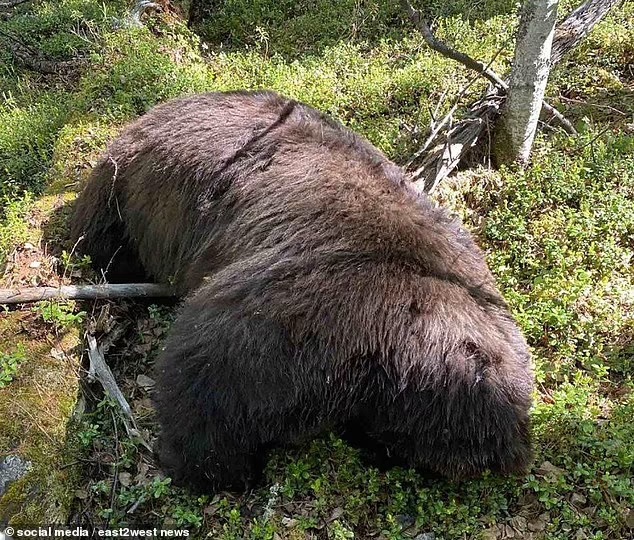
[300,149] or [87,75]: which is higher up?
[300,149]

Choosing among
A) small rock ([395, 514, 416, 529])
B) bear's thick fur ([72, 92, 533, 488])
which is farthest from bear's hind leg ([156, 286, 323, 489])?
small rock ([395, 514, 416, 529])

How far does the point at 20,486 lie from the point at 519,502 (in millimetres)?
2432

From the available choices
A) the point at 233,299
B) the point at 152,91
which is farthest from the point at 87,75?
the point at 233,299

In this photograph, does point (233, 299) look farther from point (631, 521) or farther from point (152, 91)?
point (152, 91)

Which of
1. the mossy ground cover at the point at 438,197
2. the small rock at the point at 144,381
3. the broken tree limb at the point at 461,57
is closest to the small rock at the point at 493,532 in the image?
the mossy ground cover at the point at 438,197

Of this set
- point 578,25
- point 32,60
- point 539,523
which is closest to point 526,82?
point 578,25

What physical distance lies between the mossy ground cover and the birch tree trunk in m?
0.25

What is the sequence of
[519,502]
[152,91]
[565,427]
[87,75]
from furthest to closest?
[87,75] → [152,91] → [565,427] → [519,502]

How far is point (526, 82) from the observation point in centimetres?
477

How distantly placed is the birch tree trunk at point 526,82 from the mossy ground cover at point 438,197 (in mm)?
248

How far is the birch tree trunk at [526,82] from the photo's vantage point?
4473mm

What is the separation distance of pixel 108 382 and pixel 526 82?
12.0 feet

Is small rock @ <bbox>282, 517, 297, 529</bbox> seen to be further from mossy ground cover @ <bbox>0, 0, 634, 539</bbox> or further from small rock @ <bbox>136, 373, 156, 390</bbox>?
small rock @ <bbox>136, 373, 156, 390</bbox>

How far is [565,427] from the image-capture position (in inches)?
128
